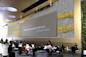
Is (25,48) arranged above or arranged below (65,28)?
below

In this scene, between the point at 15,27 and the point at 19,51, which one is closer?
the point at 19,51

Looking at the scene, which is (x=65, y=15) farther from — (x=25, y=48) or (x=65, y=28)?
(x=25, y=48)

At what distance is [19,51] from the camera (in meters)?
1.34

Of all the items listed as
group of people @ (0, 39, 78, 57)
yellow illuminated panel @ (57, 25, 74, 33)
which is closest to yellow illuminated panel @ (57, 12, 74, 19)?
yellow illuminated panel @ (57, 25, 74, 33)

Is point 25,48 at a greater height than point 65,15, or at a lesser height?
lesser

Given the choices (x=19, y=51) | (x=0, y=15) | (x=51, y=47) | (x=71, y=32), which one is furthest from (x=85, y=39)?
(x=0, y=15)

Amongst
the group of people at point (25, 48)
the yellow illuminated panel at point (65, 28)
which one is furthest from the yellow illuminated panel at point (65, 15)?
the group of people at point (25, 48)

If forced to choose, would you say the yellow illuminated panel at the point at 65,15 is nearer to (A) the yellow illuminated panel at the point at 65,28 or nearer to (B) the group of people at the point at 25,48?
(A) the yellow illuminated panel at the point at 65,28

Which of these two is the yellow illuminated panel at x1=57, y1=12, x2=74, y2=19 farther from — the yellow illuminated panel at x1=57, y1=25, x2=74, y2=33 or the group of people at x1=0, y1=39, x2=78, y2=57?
the group of people at x1=0, y1=39, x2=78, y2=57

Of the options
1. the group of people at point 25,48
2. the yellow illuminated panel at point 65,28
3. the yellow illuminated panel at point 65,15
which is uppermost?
the yellow illuminated panel at point 65,15

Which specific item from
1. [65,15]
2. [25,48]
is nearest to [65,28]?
[65,15]

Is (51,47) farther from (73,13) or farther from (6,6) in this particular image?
(6,6)

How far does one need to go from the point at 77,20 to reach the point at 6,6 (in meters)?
0.61

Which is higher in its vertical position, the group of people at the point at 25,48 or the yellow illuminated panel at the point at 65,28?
the yellow illuminated panel at the point at 65,28
